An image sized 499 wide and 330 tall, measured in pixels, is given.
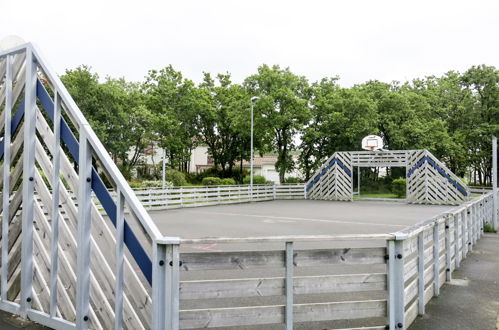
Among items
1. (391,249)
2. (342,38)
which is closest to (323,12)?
(342,38)

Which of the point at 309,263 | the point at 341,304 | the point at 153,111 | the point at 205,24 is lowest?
the point at 341,304

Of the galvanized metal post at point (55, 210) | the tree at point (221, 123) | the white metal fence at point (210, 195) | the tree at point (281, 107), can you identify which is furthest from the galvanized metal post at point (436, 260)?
the tree at point (221, 123)

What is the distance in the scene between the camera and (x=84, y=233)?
326 cm

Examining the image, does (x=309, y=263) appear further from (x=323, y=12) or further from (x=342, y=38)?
(x=342, y=38)

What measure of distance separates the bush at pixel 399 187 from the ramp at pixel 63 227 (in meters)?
26.9

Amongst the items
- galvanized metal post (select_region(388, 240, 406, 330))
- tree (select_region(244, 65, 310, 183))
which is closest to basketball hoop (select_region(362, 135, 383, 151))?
tree (select_region(244, 65, 310, 183))

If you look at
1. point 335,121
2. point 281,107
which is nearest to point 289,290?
point 281,107

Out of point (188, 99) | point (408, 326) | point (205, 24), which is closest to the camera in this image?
point (408, 326)

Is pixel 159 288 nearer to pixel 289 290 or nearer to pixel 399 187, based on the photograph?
pixel 289 290

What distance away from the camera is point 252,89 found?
30875mm

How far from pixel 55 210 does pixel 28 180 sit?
511 millimetres

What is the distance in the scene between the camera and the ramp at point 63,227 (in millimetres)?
3029

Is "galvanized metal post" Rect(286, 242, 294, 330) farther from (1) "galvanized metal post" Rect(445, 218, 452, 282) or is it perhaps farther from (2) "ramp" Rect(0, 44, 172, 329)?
(1) "galvanized metal post" Rect(445, 218, 452, 282)

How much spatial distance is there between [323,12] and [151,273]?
545 inches
